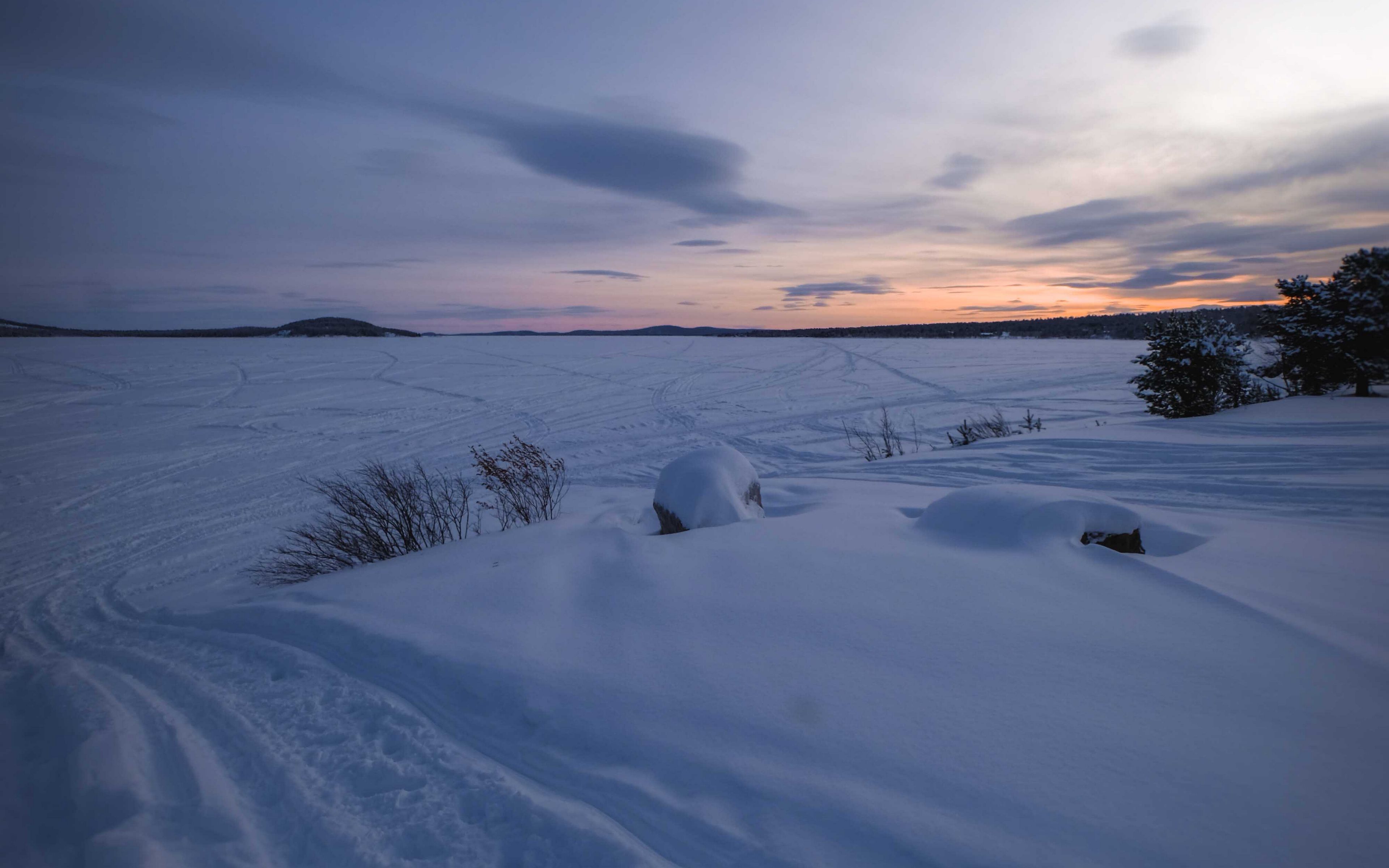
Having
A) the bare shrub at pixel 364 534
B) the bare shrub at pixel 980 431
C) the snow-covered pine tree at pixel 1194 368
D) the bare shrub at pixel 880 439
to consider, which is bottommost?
the bare shrub at pixel 364 534

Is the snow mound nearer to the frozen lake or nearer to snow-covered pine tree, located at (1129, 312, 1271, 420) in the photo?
the frozen lake

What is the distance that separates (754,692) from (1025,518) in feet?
7.93

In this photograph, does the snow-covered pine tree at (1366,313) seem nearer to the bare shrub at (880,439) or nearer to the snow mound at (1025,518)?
the bare shrub at (880,439)

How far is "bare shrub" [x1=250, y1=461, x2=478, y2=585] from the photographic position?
541 cm

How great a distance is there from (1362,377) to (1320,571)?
9379 millimetres

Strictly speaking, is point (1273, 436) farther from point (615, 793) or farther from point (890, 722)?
point (615, 793)

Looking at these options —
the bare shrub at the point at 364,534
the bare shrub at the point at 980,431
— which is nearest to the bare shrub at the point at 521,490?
the bare shrub at the point at 364,534

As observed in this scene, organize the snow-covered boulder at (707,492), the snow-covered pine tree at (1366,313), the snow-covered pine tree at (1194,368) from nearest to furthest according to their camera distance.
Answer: the snow-covered boulder at (707,492)
the snow-covered pine tree at (1366,313)
the snow-covered pine tree at (1194,368)

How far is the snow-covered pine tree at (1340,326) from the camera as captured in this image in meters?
9.30

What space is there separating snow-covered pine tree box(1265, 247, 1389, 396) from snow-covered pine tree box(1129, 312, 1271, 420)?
35.4 inches

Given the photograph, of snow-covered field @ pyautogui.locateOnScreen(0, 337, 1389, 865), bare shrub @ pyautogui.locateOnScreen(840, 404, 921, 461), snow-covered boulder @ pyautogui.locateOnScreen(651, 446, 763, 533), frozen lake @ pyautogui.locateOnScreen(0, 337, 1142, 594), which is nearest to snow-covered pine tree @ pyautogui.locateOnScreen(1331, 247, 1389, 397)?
frozen lake @ pyautogui.locateOnScreen(0, 337, 1142, 594)

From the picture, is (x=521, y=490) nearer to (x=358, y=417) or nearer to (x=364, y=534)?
(x=364, y=534)

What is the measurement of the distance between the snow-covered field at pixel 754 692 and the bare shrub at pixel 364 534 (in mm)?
382

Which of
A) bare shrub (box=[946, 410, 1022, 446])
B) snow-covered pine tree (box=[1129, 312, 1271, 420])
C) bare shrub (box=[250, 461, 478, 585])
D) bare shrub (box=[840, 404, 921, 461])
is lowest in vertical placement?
bare shrub (box=[250, 461, 478, 585])
